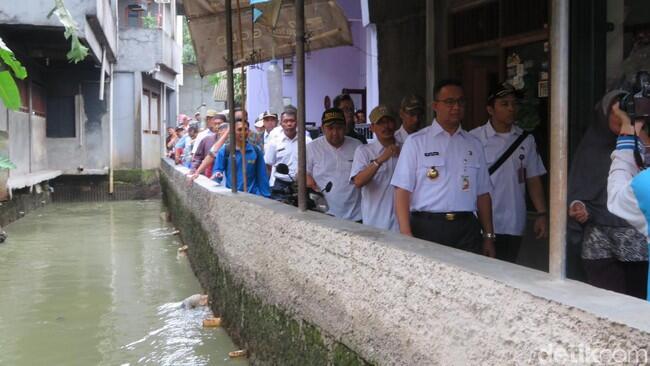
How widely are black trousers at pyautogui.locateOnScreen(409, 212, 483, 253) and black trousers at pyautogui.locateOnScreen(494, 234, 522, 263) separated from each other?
0.72m

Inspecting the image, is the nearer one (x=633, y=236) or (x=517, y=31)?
(x=633, y=236)

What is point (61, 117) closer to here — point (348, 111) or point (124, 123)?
point (124, 123)

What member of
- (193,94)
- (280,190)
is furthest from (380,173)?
(193,94)

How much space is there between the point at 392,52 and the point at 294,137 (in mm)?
1531

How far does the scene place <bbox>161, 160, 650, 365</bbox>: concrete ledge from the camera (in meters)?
2.21

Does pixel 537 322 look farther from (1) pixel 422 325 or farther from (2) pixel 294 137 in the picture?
(2) pixel 294 137

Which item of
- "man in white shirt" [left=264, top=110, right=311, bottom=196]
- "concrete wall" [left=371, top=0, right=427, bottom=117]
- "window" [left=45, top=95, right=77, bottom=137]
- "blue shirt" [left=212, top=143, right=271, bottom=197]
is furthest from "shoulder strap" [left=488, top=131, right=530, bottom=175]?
"window" [left=45, top=95, right=77, bottom=137]

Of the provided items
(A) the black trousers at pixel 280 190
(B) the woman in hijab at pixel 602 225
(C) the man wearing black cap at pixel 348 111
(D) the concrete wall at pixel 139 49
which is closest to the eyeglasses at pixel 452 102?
(B) the woman in hijab at pixel 602 225

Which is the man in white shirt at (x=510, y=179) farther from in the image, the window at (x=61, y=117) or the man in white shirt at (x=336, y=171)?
the window at (x=61, y=117)

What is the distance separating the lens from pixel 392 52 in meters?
8.20

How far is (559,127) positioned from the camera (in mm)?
2344

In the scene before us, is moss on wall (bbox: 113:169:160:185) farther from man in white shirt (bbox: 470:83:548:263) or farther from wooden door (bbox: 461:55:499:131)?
man in white shirt (bbox: 470:83:548:263)

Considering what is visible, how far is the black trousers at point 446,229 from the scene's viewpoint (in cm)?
415

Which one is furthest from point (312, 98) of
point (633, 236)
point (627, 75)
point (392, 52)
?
point (633, 236)
